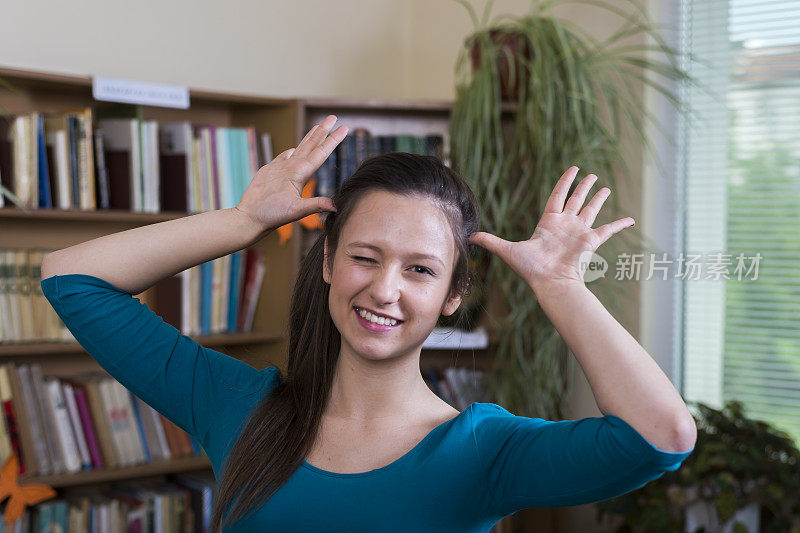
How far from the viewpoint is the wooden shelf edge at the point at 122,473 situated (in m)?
2.65

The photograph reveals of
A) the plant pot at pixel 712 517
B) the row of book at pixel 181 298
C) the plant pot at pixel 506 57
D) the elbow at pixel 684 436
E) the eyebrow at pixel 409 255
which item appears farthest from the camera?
the plant pot at pixel 506 57

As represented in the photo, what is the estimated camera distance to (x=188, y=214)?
296 cm

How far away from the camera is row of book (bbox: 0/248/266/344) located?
8.75ft

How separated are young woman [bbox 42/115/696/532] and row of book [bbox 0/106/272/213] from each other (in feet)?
4.86

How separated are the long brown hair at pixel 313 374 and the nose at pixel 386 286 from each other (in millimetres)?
121

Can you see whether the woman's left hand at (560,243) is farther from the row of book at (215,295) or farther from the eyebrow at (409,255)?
the row of book at (215,295)

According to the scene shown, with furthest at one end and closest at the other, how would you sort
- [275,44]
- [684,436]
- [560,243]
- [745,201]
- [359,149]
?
[275,44], [359,149], [745,201], [560,243], [684,436]

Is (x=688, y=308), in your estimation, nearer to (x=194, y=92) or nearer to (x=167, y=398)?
(x=194, y=92)

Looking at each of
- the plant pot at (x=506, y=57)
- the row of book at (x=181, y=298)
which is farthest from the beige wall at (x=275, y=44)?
the row of book at (x=181, y=298)

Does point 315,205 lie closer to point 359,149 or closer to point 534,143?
point 534,143

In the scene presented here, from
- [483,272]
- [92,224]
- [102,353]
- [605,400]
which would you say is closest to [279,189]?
[102,353]

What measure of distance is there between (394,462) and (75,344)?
6.00 feet

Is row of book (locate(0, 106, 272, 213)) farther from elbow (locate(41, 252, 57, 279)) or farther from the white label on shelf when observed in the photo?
elbow (locate(41, 252, 57, 279))

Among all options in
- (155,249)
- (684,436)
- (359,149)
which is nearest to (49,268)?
(155,249)
